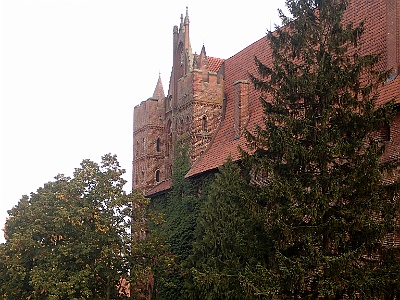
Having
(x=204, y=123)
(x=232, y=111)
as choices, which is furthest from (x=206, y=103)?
(x=232, y=111)

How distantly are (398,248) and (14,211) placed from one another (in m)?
20.2

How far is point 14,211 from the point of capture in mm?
32344

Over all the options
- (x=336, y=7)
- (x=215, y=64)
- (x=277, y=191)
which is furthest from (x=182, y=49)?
(x=277, y=191)

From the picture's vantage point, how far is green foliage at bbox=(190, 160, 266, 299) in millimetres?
18609

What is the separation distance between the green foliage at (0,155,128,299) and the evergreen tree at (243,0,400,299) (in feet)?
27.8

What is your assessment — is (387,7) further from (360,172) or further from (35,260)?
(35,260)

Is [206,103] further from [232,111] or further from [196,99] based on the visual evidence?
[232,111]

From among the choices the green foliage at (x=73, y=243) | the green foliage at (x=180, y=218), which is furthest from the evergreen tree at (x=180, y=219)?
the green foliage at (x=73, y=243)

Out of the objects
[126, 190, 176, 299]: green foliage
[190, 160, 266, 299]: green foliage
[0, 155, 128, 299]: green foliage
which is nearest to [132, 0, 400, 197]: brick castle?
[126, 190, 176, 299]: green foliage

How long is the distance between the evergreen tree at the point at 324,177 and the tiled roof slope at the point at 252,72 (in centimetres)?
319

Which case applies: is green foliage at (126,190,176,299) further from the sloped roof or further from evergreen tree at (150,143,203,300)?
the sloped roof

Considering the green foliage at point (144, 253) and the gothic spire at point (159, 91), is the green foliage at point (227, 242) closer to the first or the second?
the green foliage at point (144, 253)

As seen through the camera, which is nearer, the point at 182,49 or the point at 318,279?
the point at 318,279

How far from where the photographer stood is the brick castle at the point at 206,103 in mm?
23828
